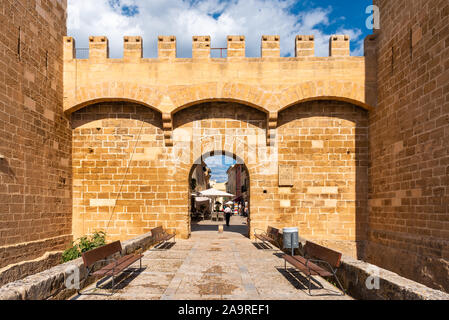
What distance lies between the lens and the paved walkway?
4.51 metres

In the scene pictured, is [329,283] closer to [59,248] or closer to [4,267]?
[4,267]

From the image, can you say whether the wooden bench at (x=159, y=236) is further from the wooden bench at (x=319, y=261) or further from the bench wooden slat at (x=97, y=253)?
the wooden bench at (x=319, y=261)

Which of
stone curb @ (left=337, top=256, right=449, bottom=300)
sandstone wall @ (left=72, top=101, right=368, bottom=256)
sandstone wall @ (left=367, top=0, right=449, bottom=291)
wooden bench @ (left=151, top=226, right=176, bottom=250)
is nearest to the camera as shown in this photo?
stone curb @ (left=337, top=256, right=449, bottom=300)

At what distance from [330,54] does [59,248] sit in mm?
9984

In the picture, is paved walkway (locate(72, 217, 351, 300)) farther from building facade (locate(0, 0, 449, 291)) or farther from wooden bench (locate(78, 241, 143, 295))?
building facade (locate(0, 0, 449, 291))

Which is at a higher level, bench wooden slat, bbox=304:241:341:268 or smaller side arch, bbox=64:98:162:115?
smaller side arch, bbox=64:98:162:115

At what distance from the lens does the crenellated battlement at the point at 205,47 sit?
9.72 metres

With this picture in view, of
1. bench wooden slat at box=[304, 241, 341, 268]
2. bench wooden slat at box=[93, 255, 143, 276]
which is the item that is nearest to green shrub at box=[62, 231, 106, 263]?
bench wooden slat at box=[93, 255, 143, 276]

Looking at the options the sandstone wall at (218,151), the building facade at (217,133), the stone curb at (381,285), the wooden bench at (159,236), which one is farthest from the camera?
the sandstone wall at (218,151)

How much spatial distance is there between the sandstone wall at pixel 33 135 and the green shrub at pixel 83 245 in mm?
320

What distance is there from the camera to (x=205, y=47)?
9.77 metres

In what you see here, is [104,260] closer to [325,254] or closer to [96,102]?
[325,254]

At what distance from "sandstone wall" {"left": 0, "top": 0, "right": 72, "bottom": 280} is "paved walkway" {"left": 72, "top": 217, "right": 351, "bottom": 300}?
304 cm

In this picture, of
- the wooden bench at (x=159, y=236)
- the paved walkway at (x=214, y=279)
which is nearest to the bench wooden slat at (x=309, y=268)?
the paved walkway at (x=214, y=279)
